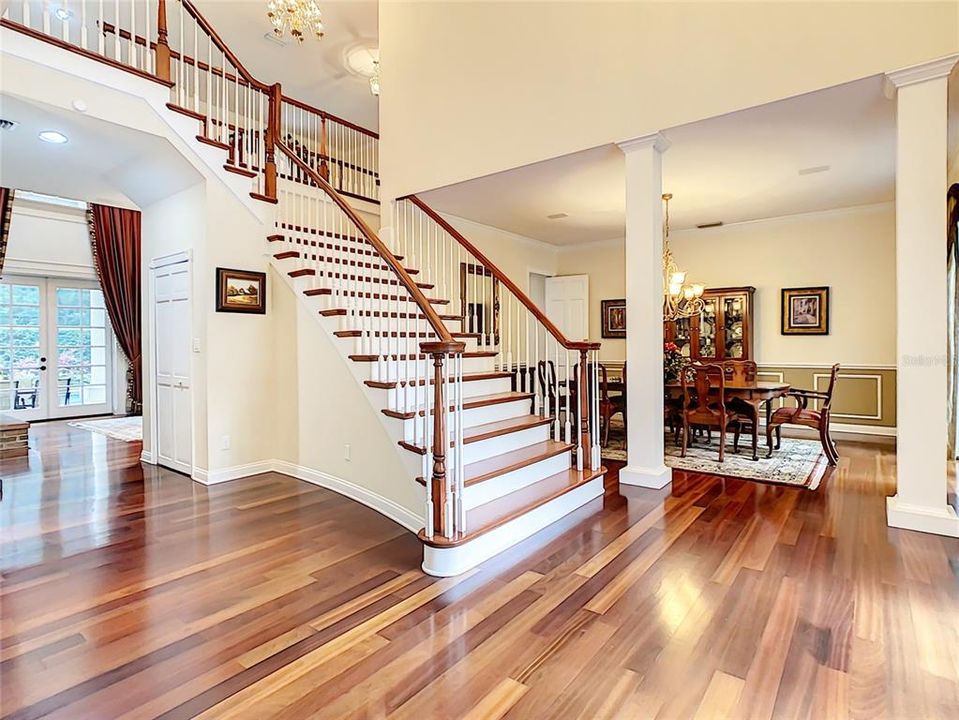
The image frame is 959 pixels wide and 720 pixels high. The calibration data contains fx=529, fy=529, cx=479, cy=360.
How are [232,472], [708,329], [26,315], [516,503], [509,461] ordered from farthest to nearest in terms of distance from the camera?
[26,315], [708,329], [232,472], [509,461], [516,503]

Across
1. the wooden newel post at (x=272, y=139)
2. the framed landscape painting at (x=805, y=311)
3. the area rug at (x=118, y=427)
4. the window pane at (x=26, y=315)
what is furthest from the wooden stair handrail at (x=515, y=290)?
the window pane at (x=26, y=315)

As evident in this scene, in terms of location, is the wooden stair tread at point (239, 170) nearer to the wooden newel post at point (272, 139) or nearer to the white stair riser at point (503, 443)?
the wooden newel post at point (272, 139)

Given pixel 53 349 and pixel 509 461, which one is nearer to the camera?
pixel 509 461

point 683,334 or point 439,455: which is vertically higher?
point 683,334

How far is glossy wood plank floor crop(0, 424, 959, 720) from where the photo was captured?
1.70 meters

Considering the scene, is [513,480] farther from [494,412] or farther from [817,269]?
[817,269]

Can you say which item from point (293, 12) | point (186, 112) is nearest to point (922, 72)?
point (293, 12)

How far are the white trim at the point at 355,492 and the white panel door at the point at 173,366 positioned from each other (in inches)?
33.2

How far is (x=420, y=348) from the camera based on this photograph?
2752 millimetres

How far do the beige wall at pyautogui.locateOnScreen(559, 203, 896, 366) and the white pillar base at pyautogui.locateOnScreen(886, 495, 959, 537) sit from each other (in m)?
3.89

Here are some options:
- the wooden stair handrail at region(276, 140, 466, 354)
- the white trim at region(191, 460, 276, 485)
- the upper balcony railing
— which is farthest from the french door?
the wooden stair handrail at region(276, 140, 466, 354)

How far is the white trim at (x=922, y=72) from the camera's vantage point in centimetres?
293

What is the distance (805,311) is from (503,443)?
16.5 feet

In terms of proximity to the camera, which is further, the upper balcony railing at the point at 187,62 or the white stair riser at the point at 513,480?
the upper balcony railing at the point at 187,62
